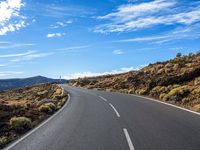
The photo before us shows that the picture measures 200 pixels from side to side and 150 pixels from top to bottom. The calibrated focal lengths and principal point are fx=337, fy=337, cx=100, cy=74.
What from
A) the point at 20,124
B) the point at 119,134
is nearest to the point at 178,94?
the point at 20,124

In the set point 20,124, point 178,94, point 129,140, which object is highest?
point 178,94

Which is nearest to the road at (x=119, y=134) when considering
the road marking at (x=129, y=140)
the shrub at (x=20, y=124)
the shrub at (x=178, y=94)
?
the road marking at (x=129, y=140)

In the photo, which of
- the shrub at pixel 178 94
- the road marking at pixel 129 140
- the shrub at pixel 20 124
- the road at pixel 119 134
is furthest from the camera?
the shrub at pixel 178 94

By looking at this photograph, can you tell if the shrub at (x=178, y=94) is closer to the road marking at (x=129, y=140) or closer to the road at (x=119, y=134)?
the road at (x=119, y=134)

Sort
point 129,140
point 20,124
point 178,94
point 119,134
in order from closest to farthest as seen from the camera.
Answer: point 129,140 → point 119,134 → point 20,124 → point 178,94

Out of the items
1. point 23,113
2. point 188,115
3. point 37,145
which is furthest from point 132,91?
point 37,145

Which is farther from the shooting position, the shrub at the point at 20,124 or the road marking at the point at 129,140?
the shrub at the point at 20,124

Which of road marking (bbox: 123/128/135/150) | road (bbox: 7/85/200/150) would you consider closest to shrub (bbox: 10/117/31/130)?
road (bbox: 7/85/200/150)

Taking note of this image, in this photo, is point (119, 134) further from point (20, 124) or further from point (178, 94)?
point (178, 94)

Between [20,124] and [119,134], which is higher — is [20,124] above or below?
below

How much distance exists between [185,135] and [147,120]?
13.2 feet

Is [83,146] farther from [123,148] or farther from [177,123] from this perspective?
[177,123]

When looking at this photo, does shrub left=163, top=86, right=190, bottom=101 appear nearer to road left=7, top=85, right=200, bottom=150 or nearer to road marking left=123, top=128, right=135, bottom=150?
road left=7, top=85, right=200, bottom=150

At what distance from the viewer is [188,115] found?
52.6 feet
